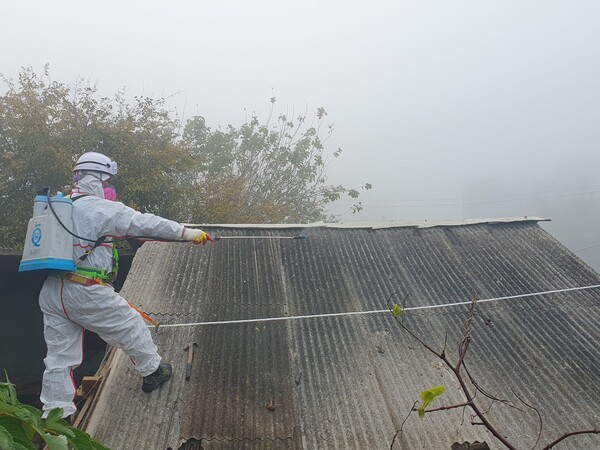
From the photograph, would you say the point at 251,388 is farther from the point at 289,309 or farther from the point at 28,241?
the point at 28,241

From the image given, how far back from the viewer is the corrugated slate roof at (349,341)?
2.86 meters

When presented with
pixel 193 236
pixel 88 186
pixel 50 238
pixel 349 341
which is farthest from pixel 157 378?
pixel 349 341

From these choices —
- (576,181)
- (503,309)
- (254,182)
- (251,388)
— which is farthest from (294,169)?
(576,181)

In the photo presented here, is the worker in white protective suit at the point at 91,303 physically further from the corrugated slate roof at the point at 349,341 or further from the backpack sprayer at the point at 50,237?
the corrugated slate roof at the point at 349,341

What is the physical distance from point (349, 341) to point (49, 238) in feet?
8.13

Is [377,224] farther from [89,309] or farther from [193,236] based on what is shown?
[89,309]

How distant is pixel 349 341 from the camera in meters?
3.69

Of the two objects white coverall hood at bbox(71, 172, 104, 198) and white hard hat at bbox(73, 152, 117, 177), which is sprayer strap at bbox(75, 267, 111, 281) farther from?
white hard hat at bbox(73, 152, 117, 177)

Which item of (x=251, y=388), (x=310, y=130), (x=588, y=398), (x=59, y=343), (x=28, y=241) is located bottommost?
(x=310, y=130)

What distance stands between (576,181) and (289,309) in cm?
6493

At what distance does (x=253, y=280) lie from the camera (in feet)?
14.2

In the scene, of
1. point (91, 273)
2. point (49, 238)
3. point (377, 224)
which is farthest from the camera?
point (377, 224)

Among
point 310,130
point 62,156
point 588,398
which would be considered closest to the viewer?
point 588,398

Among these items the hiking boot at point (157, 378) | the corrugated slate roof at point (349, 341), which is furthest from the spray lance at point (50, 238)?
the corrugated slate roof at point (349, 341)
